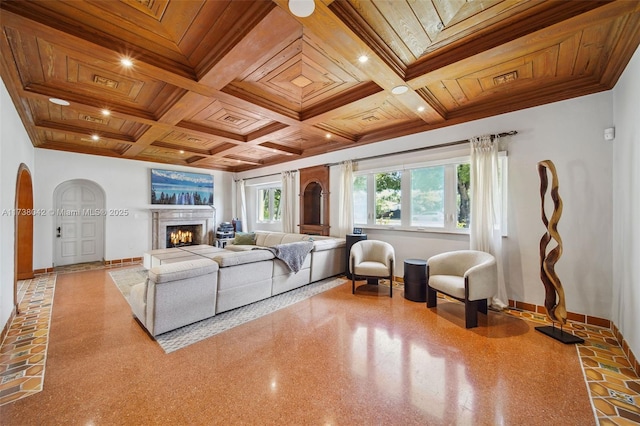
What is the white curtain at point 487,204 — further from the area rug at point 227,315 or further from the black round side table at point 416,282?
the area rug at point 227,315

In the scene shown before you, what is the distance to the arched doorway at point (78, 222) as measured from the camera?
231 inches

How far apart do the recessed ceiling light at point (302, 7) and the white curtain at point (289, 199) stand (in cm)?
480

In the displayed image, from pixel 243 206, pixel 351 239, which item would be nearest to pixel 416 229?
pixel 351 239

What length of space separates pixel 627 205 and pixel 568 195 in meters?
0.67

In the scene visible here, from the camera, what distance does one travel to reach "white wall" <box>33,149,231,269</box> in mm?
5348

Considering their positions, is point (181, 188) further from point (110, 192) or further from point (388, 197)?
point (388, 197)

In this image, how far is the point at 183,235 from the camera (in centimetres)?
774

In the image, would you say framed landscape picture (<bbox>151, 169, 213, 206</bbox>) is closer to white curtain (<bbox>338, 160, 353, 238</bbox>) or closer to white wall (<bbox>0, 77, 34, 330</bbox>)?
white wall (<bbox>0, 77, 34, 330</bbox>)

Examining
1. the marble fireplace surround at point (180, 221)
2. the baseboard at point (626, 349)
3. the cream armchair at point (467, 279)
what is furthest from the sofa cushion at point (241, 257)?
the marble fireplace surround at point (180, 221)

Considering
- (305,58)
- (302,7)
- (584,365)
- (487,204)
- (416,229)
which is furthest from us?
(416,229)

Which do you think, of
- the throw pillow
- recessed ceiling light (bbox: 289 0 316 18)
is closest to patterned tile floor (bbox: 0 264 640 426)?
recessed ceiling light (bbox: 289 0 316 18)

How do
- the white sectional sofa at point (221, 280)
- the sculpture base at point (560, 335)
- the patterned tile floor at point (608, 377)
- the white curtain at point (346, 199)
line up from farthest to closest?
the white curtain at point (346, 199)
the white sectional sofa at point (221, 280)
the sculpture base at point (560, 335)
the patterned tile floor at point (608, 377)

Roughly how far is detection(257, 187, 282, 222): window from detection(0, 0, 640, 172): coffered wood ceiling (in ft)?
12.1

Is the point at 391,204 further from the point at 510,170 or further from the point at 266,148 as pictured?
the point at 266,148
